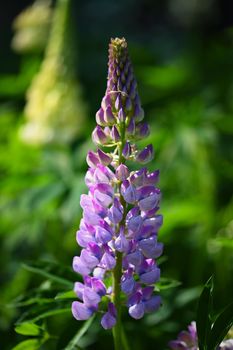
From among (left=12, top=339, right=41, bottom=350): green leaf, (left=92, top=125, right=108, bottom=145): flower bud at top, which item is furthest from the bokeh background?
(left=92, top=125, right=108, bottom=145): flower bud at top

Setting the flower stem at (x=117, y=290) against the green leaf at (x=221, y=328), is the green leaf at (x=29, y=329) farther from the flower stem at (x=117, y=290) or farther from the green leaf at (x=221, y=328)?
the green leaf at (x=221, y=328)

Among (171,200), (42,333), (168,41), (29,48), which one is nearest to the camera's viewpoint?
(42,333)

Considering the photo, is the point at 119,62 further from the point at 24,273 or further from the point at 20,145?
the point at 20,145

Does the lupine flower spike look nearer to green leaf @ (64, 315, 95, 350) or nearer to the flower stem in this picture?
the flower stem

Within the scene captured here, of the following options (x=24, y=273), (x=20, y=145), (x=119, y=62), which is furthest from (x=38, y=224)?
(x=119, y=62)

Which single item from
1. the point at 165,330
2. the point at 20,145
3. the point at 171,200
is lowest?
the point at 165,330

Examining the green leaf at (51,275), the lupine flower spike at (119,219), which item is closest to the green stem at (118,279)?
the lupine flower spike at (119,219)

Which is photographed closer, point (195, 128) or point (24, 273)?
point (24, 273)
